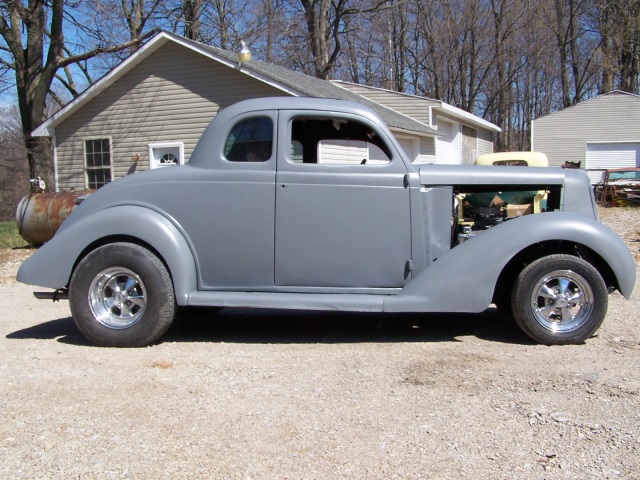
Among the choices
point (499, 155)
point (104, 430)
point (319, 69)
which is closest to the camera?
point (104, 430)

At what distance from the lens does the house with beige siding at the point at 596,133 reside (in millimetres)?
29969

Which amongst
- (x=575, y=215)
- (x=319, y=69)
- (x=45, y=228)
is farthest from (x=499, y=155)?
(x=319, y=69)

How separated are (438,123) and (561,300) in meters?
18.8

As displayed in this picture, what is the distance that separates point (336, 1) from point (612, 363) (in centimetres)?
2956

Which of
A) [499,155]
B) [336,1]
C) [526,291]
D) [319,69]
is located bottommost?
[526,291]

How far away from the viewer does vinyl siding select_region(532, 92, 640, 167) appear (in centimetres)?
2989

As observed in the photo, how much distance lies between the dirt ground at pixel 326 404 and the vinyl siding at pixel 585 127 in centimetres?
2777

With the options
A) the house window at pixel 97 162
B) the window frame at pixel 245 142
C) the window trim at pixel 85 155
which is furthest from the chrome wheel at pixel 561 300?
the house window at pixel 97 162

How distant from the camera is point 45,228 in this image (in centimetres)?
1170

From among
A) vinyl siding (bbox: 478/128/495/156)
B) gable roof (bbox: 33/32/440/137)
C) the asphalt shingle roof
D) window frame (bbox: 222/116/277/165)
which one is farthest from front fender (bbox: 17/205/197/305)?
vinyl siding (bbox: 478/128/495/156)

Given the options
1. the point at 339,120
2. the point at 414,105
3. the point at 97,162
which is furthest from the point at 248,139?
the point at 414,105

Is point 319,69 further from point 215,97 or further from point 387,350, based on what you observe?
point 387,350

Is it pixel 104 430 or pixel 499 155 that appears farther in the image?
pixel 499 155

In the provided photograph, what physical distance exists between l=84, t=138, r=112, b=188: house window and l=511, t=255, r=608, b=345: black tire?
1525 cm
